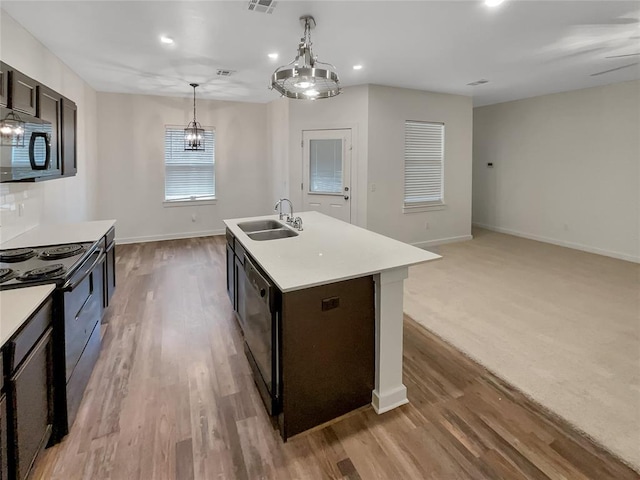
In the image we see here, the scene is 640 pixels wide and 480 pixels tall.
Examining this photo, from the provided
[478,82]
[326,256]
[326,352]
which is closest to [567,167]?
[478,82]

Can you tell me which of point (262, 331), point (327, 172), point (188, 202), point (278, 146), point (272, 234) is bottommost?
point (262, 331)

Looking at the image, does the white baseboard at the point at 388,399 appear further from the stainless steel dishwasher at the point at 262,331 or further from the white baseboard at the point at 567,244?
the white baseboard at the point at 567,244

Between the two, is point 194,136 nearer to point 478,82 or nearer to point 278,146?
point 278,146

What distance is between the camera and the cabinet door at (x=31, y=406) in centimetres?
139

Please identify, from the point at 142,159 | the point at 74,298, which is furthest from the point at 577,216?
the point at 142,159

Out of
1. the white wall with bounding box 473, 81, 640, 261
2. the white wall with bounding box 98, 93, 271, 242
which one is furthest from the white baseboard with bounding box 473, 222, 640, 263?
the white wall with bounding box 98, 93, 271, 242

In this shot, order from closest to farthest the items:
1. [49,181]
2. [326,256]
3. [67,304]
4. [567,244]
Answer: [67,304]
[326,256]
[49,181]
[567,244]

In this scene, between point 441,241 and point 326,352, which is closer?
point 326,352

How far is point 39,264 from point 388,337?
2135mm

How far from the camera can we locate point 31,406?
5.07 feet

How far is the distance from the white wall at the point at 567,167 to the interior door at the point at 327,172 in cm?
369

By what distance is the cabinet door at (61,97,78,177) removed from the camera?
320 cm

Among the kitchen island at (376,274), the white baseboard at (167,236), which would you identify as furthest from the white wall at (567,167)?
the white baseboard at (167,236)

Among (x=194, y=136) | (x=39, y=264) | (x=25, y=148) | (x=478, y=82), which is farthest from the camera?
(x=194, y=136)
